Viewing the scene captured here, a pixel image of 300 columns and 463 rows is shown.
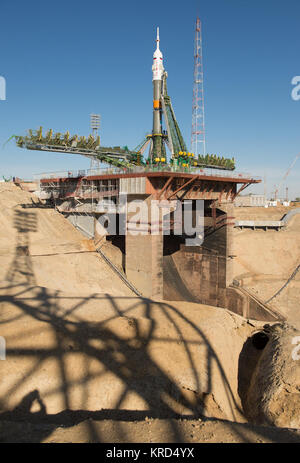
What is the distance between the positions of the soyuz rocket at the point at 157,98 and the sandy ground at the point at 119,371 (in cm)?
4191

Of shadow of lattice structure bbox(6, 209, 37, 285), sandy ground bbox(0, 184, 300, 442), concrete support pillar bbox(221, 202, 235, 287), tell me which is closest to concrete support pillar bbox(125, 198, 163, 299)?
shadow of lattice structure bbox(6, 209, 37, 285)

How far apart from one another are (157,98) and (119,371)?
49844 millimetres

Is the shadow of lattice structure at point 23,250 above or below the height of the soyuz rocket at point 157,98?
below

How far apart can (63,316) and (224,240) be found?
33.3m

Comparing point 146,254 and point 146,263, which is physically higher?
point 146,254

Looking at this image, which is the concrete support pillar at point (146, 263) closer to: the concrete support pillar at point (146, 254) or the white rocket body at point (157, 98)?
the concrete support pillar at point (146, 254)

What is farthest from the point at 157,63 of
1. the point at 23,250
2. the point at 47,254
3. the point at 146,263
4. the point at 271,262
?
the point at 271,262

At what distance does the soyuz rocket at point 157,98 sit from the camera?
164ft

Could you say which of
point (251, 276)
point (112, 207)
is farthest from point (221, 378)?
point (251, 276)

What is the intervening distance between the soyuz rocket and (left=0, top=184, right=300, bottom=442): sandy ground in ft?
137

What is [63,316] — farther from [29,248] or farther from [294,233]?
[294,233]

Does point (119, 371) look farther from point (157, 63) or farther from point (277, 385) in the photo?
point (157, 63)

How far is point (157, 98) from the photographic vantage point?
52469mm

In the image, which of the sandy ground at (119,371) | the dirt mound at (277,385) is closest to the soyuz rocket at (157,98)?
the sandy ground at (119,371)
